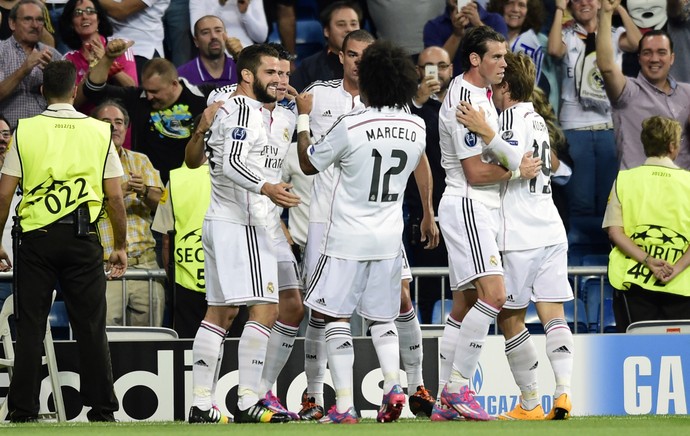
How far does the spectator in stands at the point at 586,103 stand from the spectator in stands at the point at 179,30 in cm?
340

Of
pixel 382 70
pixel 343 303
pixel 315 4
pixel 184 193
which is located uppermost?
pixel 315 4

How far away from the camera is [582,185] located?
39.5 feet

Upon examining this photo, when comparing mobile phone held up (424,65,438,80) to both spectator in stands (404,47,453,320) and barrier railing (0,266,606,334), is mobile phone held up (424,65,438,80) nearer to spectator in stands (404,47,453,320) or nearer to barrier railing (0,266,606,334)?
spectator in stands (404,47,453,320)

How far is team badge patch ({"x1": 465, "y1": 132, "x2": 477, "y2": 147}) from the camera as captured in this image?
→ 8117mm

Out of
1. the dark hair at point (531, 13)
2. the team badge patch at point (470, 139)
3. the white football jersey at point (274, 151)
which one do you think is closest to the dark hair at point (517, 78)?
the team badge patch at point (470, 139)

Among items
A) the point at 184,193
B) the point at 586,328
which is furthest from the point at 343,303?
the point at 586,328

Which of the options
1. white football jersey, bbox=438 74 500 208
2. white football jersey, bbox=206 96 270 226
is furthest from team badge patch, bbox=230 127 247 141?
white football jersey, bbox=438 74 500 208

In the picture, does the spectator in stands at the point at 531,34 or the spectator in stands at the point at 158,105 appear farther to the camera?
the spectator in stands at the point at 531,34

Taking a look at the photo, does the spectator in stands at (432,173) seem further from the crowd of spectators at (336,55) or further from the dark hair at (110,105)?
the dark hair at (110,105)

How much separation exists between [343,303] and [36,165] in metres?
2.37

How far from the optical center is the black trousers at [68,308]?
8.54m

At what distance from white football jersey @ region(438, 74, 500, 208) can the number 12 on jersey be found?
0.60 metres

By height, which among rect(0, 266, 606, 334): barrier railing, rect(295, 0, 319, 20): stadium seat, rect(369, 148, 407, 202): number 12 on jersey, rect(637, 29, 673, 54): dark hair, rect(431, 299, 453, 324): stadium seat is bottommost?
rect(431, 299, 453, 324): stadium seat

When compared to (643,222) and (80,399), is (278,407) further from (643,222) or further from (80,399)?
(643,222)
